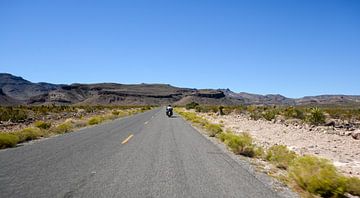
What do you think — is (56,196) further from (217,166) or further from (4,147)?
(4,147)

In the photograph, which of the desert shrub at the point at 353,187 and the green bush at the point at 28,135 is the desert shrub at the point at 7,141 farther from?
the desert shrub at the point at 353,187

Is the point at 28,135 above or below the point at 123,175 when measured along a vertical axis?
below

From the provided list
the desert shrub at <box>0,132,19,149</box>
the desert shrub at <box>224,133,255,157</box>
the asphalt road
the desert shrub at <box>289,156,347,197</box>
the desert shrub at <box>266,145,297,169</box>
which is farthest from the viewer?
the desert shrub at <box>0,132,19,149</box>

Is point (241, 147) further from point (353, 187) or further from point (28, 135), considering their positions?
point (28, 135)

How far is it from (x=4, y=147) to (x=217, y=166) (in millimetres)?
8816

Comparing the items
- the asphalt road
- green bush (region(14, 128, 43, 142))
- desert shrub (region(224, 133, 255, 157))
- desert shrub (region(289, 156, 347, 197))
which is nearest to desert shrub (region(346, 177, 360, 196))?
desert shrub (region(289, 156, 347, 197))

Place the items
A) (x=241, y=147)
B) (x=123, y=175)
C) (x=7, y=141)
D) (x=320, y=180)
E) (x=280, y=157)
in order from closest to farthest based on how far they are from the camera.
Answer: (x=320, y=180)
(x=123, y=175)
(x=280, y=157)
(x=241, y=147)
(x=7, y=141)

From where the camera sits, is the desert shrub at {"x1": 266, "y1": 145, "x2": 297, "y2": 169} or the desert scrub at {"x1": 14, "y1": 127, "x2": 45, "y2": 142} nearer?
the desert shrub at {"x1": 266, "y1": 145, "x2": 297, "y2": 169}

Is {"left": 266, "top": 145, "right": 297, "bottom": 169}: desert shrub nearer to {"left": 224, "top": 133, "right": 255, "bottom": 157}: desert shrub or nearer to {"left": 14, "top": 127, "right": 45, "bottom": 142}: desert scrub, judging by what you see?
{"left": 224, "top": 133, "right": 255, "bottom": 157}: desert shrub

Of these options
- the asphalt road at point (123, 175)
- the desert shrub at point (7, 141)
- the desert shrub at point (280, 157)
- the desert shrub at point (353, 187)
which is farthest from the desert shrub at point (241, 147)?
the desert shrub at point (7, 141)

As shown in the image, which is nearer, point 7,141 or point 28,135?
point 7,141

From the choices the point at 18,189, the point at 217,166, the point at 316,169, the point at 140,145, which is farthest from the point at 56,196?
the point at 140,145

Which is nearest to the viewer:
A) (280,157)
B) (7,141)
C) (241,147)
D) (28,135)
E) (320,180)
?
(320,180)

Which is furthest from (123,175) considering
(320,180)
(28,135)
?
(28,135)
